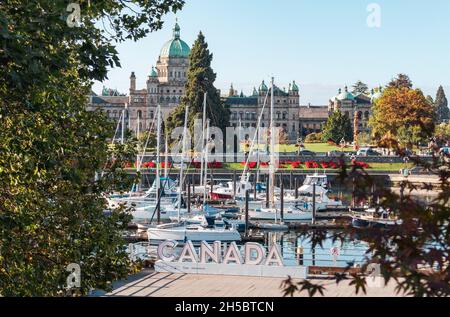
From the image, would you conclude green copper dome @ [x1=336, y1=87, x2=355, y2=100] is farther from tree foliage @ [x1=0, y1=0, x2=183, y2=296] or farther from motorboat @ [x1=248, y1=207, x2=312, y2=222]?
tree foliage @ [x1=0, y1=0, x2=183, y2=296]

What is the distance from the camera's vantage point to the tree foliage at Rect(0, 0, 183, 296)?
30.6 ft

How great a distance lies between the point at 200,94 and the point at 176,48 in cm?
6398

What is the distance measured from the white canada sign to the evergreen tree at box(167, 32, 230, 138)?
66285 mm

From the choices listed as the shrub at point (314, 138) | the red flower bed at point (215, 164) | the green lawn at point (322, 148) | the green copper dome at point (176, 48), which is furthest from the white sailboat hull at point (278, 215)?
the green copper dome at point (176, 48)

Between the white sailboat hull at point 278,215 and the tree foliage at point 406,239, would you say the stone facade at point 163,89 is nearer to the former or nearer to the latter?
the white sailboat hull at point 278,215

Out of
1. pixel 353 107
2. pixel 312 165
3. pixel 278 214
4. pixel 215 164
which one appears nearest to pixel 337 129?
pixel 353 107

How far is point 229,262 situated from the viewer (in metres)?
21.6

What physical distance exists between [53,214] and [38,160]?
2148mm

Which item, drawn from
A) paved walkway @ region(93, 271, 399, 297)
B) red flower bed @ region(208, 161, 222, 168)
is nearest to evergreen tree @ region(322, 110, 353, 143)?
red flower bed @ region(208, 161, 222, 168)

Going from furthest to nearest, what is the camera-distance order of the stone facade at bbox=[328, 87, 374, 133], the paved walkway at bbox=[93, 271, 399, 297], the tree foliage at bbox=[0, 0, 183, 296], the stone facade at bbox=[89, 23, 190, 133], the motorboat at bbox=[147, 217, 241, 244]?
the stone facade at bbox=[328, 87, 374, 133] → the stone facade at bbox=[89, 23, 190, 133] → the motorboat at bbox=[147, 217, 241, 244] → the paved walkway at bbox=[93, 271, 399, 297] → the tree foliage at bbox=[0, 0, 183, 296]

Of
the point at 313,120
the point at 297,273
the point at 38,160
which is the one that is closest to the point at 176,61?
the point at 313,120

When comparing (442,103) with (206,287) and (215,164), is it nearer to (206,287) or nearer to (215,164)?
(215,164)

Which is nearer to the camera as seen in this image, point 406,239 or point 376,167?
point 406,239
